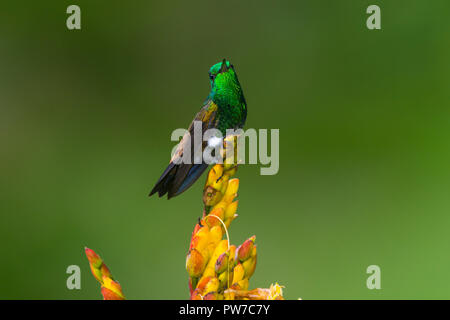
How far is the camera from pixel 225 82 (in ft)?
3.62

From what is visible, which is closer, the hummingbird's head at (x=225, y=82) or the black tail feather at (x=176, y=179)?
the black tail feather at (x=176, y=179)

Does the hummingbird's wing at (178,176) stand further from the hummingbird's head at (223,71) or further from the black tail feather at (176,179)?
the hummingbird's head at (223,71)

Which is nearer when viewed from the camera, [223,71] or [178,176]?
[178,176]

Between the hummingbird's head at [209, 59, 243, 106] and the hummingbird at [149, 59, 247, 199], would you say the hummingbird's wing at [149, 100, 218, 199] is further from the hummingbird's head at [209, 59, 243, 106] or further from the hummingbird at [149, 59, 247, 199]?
the hummingbird's head at [209, 59, 243, 106]

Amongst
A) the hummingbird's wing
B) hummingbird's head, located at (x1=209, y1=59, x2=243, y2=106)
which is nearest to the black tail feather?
the hummingbird's wing

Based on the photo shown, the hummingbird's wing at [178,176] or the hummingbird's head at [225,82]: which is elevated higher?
the hummingbird's head at [225,82]

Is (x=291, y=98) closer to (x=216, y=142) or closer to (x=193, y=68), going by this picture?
(x=193, y=68)

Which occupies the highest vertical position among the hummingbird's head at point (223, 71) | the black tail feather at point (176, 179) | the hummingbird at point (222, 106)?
the hummingbird's head at point (223, 71)

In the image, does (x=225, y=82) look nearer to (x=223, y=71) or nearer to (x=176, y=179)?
(x=223, y=71)

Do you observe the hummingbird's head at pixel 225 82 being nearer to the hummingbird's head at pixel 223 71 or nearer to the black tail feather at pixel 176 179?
the hummingbird's head at pixel 223 71

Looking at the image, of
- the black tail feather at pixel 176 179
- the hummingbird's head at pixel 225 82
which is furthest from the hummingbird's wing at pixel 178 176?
the hummingbird's head at pixel 225 82

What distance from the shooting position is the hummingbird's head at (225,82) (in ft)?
3.58

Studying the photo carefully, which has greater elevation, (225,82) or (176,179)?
(225,82)

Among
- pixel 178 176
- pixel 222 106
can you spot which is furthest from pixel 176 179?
pixel 222 106
